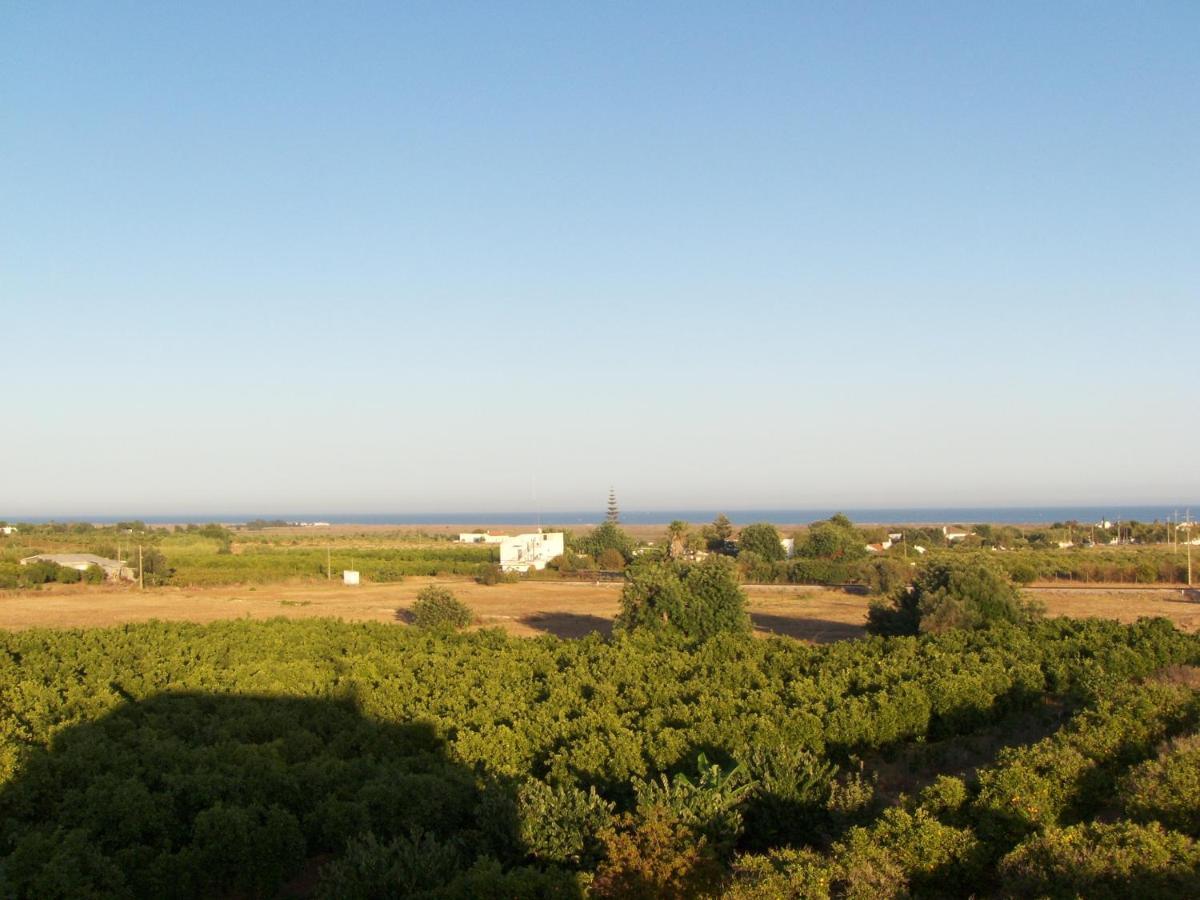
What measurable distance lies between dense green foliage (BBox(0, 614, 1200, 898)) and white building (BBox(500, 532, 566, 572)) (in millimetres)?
38696

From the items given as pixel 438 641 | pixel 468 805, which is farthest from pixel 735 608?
pixel 468 805

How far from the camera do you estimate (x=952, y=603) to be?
995 inches

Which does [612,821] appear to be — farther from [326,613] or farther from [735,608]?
[326,613]

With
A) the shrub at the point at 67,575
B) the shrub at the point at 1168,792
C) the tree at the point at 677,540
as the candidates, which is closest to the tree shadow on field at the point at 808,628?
the tree at the point at 677,540

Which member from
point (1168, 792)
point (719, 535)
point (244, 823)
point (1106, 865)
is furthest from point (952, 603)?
point (719, 535)

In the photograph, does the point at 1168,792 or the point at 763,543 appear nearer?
the point at 1168,792

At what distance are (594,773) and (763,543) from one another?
51.4 meters

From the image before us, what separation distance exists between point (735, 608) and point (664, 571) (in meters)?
2.45

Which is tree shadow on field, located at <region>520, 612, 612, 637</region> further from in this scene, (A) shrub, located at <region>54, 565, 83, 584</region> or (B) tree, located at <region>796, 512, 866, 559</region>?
(A) shrub, located at <region>54, 565, 83, 584</region>

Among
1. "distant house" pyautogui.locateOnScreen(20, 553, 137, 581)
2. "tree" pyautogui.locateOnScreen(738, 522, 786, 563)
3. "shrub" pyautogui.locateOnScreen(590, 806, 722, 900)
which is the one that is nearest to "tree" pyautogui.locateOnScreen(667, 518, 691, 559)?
"tree" pyautogui.locateOnScreen(738, 522, 786, 563)

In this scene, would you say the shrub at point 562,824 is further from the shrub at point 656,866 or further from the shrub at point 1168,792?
the shrub at point 1168,792

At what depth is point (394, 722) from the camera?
14797 mm

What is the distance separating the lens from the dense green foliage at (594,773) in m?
7.66

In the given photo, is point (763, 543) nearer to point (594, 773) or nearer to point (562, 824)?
point (594, 773)
